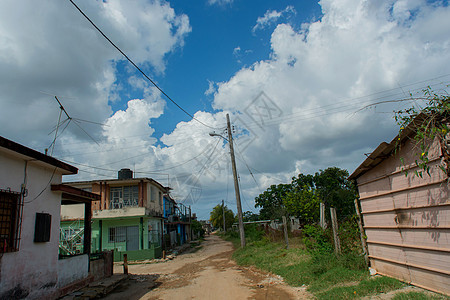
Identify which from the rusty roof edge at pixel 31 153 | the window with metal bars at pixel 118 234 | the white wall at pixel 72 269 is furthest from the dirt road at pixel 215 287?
the window with metal bars at pixel 118 234

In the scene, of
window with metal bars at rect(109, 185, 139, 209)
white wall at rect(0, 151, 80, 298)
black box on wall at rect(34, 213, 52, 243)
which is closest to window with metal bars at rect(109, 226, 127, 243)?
window with metal bars at rect(109, 185, 139, 209)

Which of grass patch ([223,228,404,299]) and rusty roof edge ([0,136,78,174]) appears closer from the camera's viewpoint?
Result: grass patch ([223,228,404,299])

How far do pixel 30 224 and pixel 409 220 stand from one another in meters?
9.39

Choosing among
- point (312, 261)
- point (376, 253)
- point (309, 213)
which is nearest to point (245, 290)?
point (312, 261)

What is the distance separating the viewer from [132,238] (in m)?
22.2

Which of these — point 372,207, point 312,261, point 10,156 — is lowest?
point 312,261

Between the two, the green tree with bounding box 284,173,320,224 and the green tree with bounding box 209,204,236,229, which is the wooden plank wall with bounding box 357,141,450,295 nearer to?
the green tree with bounding box 284,173,320,224

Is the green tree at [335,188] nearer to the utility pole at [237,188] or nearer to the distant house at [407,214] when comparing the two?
the utility pole at [237,188]

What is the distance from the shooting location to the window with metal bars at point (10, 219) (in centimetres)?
684

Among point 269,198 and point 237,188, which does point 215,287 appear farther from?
point 269,198

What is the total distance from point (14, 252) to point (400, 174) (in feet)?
30.7

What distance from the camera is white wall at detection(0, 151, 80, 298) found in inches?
270

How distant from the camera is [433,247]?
5512 millimetres

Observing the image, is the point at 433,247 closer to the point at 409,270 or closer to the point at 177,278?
the point at 409,270
